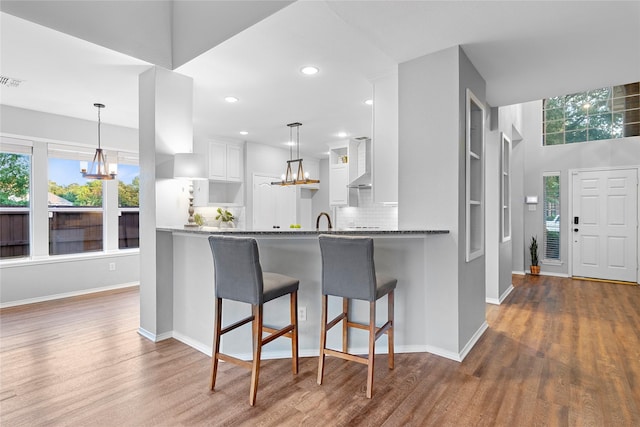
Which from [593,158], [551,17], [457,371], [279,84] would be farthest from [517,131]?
[457,371]

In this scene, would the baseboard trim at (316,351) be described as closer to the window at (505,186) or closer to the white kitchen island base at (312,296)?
the white kitchen island base at (312,296)

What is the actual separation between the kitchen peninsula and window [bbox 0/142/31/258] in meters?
3.17

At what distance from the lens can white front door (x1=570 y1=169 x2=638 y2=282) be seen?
568 cm

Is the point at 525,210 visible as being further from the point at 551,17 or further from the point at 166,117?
the point at 166,117

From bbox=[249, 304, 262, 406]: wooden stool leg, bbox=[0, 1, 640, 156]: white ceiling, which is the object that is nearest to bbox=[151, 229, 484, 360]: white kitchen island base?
bbox=[249, 304, 262, 406]: wooden stool leg

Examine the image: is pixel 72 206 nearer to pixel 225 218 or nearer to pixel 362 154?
pixel 225 218

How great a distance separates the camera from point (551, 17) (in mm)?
2471

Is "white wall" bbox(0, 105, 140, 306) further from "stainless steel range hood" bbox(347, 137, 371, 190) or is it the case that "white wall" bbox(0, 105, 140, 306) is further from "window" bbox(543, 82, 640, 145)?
"window" bbox(543, 82, 640, 145)

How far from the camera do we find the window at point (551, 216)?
21.0ft

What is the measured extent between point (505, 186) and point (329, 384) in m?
4.25

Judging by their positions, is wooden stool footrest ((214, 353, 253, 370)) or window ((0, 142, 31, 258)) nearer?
wooden stool footrest ((214, 353, 253, 370))

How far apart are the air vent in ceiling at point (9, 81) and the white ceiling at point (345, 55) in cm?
10

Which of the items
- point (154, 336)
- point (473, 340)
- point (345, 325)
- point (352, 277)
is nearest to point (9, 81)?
point (154, 336)

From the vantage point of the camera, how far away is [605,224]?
19.3 feet
